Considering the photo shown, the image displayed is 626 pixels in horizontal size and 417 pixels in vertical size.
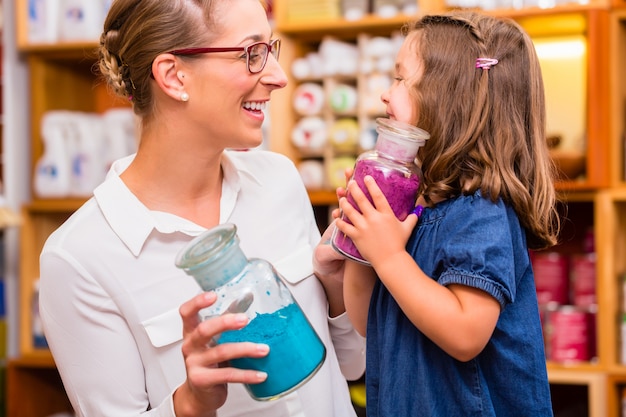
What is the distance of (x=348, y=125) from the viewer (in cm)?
266

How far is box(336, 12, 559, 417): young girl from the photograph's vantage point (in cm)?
102

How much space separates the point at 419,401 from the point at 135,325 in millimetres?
450

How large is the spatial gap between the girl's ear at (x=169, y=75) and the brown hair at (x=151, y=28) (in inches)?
0.6

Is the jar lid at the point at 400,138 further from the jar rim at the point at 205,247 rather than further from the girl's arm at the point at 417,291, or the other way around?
the jar rim at the point at 205,247

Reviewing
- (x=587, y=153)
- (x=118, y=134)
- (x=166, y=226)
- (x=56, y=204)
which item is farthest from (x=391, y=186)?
(x=56, y=204)

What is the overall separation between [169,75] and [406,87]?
39cm

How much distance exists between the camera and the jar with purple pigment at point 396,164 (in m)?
1.06

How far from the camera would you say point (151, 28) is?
1.24m

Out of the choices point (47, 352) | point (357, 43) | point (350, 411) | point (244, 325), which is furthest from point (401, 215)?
point (47, 352)

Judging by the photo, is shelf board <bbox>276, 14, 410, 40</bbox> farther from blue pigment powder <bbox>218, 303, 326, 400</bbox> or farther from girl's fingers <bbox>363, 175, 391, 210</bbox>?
blue pigment powder <bbox>218, 303, 326, 400</bbox>

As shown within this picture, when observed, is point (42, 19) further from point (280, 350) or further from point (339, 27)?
point (280, 350)

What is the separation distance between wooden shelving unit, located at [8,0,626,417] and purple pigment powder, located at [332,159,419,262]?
4.69 feet

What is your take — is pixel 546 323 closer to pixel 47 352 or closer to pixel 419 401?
pixel 419 401

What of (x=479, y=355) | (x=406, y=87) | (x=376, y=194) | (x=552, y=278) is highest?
(x=406, y=87)
